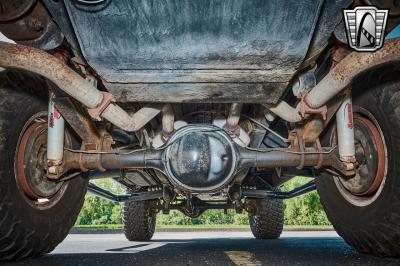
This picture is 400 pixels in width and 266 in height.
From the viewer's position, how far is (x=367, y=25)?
1.44 metres

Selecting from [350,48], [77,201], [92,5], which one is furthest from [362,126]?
[77,201]

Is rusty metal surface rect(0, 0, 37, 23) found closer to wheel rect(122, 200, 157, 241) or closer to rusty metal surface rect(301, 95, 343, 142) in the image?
rusty metal surface rect(301, 95, 343, 142)

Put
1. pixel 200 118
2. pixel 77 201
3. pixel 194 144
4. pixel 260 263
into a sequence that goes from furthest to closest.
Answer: pixel 200 118
pixel 77 201
pixel 260 263
pixel 194 144

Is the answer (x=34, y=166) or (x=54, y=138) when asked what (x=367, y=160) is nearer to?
(x=54, y=138)

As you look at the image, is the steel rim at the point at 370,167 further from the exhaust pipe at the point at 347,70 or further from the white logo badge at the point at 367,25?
the white logo badge at the point at 367,25

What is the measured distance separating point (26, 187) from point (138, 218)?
123 inches

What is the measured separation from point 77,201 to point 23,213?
0.45 meters

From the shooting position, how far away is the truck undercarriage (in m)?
1.37

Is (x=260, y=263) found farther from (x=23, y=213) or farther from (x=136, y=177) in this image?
(x=136, y=177)

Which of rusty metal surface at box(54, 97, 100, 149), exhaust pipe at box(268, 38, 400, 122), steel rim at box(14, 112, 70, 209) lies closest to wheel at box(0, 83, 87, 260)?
steel rim at box(14, 112, 70, 209)

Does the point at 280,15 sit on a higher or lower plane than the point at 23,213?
higher

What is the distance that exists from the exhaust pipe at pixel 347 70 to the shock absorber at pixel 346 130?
9.8 inches

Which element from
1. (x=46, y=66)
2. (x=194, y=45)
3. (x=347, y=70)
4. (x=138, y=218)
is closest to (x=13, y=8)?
(x=46, y=66)

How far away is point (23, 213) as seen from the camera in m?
1.96
